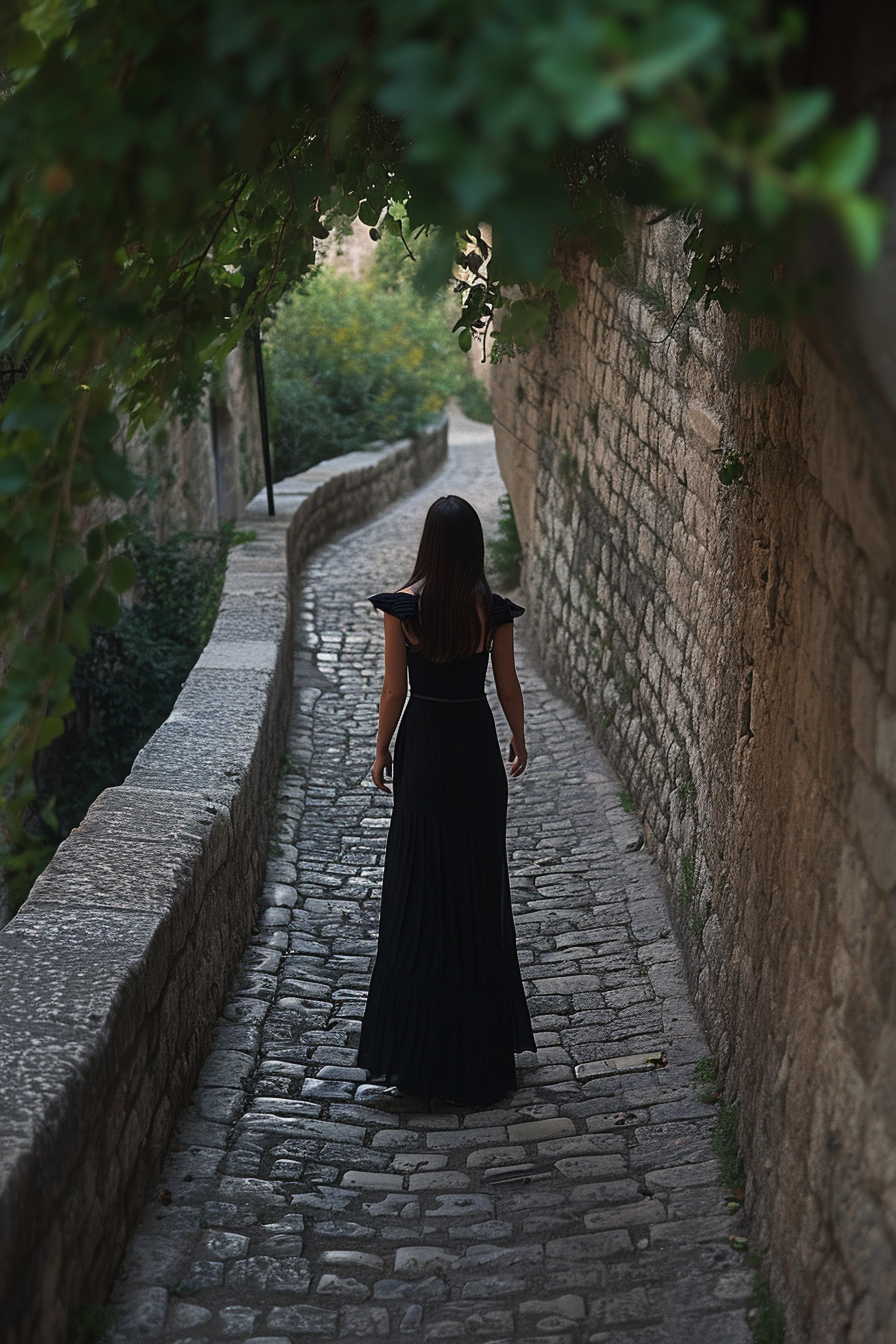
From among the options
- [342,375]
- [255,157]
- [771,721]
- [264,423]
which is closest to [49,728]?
[255,157]

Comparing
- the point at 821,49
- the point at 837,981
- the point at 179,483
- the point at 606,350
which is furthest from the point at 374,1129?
the point at 179,483

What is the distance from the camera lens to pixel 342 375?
578 inches

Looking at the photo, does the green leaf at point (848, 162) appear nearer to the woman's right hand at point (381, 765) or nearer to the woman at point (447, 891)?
the woman at point (447, 891)

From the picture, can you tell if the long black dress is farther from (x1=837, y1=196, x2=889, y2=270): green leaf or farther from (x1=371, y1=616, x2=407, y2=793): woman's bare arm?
(x1=837, y1=196, x2=889, y2=270): green leaf

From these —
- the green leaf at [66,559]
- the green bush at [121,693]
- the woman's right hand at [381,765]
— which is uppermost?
the green bush at [121,693]

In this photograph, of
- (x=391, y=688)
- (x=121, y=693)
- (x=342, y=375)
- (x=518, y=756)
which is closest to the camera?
(x=391, y=688)

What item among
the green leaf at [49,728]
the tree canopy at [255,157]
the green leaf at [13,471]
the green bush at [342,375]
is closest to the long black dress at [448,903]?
the tree canopy at [255,157]

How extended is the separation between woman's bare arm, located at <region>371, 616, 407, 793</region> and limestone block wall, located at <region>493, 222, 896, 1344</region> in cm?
100

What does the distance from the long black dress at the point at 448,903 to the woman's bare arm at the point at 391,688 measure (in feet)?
0.15

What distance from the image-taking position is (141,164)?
1872 mm

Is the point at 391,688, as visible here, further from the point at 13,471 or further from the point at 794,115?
the point at 794,115

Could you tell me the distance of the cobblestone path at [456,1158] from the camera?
9.27ft

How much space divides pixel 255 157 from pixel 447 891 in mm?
2270

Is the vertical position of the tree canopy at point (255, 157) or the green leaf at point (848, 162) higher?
the tree canopy at point (255, 157)
